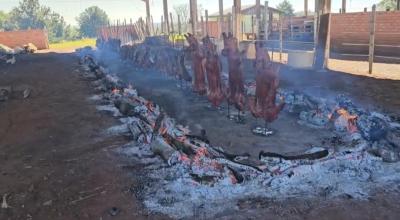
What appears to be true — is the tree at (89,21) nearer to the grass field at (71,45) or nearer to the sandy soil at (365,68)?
the grass field at (71,45)

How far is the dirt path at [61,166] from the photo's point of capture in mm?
5289

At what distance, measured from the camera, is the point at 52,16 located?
76.6m

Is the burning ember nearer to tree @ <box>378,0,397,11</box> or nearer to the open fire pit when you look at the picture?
the open fire pit

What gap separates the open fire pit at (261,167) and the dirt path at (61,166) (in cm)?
49

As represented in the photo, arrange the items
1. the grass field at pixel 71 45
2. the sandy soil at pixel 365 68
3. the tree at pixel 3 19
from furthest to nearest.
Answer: the tree at pixel 3 19
the grass field at pixel 71 45
the sandy soil at pixel 365 68

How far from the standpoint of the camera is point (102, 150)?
7.56m

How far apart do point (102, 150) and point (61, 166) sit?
933mm

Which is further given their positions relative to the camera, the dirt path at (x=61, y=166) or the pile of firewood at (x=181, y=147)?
the pile of firewood at (x=181, y=147)

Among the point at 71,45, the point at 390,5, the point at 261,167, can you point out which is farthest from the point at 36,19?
the point at 261,167

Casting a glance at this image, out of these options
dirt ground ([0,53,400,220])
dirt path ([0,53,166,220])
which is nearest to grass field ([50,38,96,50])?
dirt ground ([0,53,400,220])

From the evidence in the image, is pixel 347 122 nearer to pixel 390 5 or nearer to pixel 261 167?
pixel 261 167

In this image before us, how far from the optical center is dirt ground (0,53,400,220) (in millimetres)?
4961

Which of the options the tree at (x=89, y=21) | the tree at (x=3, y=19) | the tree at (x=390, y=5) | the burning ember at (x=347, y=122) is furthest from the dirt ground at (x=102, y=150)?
the tree at (x=3, y=19)

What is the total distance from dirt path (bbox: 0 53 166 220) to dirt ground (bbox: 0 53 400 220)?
0.02 metres
